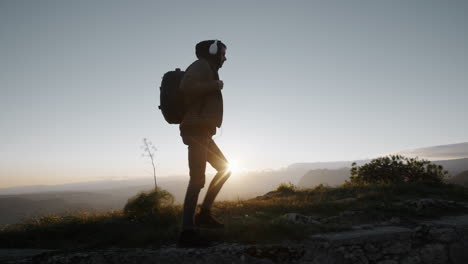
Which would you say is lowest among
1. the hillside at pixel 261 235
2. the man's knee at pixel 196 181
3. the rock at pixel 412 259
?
the rock at pixel 412 259

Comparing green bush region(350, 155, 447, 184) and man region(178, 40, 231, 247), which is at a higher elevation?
man region(178, 40, 231, 247)

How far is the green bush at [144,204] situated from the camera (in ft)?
16.2

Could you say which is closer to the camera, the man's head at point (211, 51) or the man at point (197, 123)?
the man at point (197, 123)

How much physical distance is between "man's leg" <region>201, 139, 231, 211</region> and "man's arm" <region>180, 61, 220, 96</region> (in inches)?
29.2

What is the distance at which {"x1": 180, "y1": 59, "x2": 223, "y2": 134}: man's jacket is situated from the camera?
293 cm

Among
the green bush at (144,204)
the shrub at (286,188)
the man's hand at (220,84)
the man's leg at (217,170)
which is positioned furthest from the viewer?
the shrub at (286,188)

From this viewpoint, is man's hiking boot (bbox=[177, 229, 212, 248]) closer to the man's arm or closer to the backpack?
the backpack

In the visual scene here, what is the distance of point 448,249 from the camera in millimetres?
3156

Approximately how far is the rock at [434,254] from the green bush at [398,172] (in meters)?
6.97

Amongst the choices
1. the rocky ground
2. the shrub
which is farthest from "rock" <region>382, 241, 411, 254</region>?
the shrub

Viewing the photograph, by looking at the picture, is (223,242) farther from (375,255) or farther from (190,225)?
(375,255)

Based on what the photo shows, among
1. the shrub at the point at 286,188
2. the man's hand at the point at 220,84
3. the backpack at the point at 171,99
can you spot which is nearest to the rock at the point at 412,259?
the man's hand at the point at 220,84

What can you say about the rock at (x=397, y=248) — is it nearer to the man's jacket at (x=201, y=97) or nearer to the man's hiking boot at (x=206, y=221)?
the man's hiking boot at (x=206, y=221)

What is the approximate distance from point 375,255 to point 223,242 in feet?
5.95
